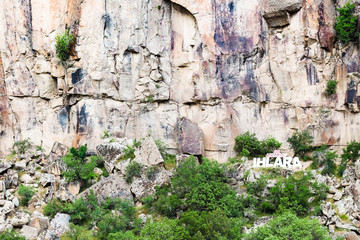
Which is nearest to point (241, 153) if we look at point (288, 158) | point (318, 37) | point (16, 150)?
point (288, 158)

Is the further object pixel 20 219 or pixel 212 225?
pixel 20 219

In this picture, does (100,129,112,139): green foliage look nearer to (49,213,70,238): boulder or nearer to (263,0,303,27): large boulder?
(49,213,70,238): boulder

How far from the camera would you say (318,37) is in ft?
143

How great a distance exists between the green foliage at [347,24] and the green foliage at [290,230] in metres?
17.8

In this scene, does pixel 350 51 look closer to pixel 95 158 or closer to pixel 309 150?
pixel 309 150

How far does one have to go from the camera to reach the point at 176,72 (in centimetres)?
4678

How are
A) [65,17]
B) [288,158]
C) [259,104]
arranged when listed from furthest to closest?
[65,17], [259,104], [288,158]

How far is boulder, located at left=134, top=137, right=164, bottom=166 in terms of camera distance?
40781 millimetres

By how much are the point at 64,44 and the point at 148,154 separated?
510 inches

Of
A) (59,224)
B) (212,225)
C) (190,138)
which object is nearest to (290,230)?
(212,225)

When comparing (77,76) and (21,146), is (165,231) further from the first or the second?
(77,76)

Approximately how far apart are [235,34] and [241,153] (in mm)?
10028

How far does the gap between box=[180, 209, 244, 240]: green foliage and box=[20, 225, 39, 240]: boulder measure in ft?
32.8

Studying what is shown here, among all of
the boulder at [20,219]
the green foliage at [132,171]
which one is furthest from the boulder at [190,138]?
the boulder at [20,219]
